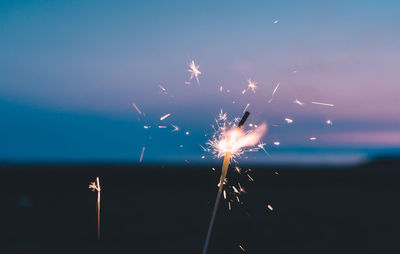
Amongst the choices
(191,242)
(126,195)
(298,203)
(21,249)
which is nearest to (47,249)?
(21,249)

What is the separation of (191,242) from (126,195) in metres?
11.1

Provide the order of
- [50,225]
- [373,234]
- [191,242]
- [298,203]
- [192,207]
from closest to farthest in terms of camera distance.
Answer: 1. [191,242]
2. [373,234]
3. [50,225]
4. [192,207]
5. [298,203]

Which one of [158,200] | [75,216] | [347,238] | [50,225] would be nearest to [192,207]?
[158,200]

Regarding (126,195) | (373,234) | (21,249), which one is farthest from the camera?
(126,195)

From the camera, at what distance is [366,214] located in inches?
668

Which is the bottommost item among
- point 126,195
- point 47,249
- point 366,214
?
point 47,249

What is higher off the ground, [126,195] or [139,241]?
[126,195]

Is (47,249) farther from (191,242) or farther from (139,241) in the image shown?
(191,242)

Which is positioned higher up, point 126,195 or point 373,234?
point 126,195

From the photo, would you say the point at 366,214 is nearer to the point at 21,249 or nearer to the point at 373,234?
the point at 373,234

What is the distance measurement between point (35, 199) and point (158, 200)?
20.0 feet

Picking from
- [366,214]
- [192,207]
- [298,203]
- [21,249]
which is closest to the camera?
[21,249]

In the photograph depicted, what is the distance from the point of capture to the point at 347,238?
1256cm

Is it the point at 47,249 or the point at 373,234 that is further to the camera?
the point at 373,234
